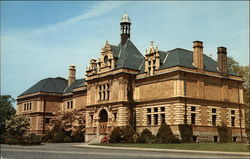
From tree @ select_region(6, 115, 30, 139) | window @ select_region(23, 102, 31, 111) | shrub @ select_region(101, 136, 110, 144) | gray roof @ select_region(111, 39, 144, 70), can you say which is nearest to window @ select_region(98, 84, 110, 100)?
gray roof @ select_region(111, 39, 144, 70)

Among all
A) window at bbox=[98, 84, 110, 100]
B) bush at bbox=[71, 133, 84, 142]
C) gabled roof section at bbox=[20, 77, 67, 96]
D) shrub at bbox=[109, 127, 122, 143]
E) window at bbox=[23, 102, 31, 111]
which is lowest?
bush at bbox=[71, 133, 84, 142]

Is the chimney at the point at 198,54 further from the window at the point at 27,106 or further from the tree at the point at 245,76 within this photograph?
the window at the point at 27,106

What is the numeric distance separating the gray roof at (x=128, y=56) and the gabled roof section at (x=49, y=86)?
82.3 ft

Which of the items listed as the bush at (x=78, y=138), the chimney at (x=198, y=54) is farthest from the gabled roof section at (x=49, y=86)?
the chimney at (x=198, y=54)

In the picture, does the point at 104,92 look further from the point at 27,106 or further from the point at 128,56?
the point at 27,106

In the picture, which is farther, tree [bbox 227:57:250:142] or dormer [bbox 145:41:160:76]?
tree [bbox 227:57:250:142]

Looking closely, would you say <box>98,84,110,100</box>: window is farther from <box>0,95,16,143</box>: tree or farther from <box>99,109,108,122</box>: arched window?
<box>0,95,16,143</box>: tree

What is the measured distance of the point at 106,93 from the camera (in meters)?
58.4

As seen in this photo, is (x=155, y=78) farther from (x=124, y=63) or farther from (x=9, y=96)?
(x=9, y=96)

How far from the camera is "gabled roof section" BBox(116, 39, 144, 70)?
57688mm

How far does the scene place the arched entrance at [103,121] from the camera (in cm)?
5764

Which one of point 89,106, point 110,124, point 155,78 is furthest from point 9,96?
point 155,78

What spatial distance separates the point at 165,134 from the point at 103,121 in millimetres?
15600

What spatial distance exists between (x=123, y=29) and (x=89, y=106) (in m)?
15.6
